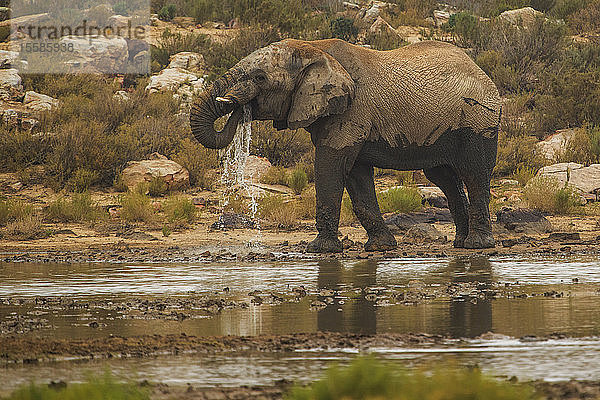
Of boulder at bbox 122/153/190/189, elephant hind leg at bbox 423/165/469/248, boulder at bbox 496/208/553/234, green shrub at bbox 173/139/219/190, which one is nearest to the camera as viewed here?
elephant hind leg at bbox 423/165/469/248

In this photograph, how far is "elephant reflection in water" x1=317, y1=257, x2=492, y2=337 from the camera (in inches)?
249

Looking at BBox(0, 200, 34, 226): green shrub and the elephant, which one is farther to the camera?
BBox(0, 200, 34, 226): green shrub

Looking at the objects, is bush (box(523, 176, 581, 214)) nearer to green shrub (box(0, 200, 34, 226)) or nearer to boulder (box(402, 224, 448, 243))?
boulder (box(402, 224, 448, 243))

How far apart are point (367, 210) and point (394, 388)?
807 cm

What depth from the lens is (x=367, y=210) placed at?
39.4 feet

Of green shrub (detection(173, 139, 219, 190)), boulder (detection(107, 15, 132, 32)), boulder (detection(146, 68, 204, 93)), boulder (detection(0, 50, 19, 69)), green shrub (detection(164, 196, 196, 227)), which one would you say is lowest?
green shrub (detection(164, 196, 196, 227))

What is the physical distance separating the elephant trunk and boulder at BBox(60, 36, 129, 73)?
17910 millimetres

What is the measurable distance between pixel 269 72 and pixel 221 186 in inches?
296

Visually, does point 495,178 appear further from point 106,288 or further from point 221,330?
point 221,330

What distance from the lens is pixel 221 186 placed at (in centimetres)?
1875

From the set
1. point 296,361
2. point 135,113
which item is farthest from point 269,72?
point 135,113

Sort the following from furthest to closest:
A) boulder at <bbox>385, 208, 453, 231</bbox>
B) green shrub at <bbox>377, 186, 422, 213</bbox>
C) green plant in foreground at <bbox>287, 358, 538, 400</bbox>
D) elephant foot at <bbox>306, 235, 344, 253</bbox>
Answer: green shrub at <bbox>377, 186, 422, 213</bbox>
boulder at <bbox>385, 208, 453, 231</bbox>
elephant foot at <bbox>306, 235, 344, 253</bbox>
green plant in foreground at <bbox>287, 358, 538, 400</bbox>

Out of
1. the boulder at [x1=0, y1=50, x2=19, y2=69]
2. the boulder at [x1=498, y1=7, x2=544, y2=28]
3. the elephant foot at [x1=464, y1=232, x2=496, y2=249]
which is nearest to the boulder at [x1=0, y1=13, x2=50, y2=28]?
the boulder at [x1=0, y1=50, x2=19, y2=69]

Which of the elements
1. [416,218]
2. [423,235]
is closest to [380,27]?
[416,218]
